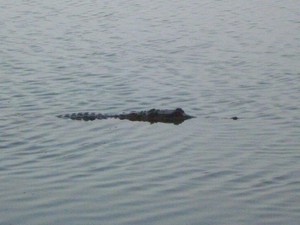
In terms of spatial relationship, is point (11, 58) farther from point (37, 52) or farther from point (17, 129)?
point (17, 129)

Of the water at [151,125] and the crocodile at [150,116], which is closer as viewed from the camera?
the water at [151,125]

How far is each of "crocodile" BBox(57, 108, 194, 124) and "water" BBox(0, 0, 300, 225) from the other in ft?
0.86

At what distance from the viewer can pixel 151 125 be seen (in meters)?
13.9

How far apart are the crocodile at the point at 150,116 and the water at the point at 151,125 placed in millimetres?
262

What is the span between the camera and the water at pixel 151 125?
9578 mm

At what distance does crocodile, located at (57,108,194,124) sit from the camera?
46.6 ft

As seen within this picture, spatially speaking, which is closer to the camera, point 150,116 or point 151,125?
point 151,125

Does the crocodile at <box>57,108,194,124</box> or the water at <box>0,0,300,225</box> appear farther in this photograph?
the crocodile at <box>57,108,194,124</box>

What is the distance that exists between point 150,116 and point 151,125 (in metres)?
0.42

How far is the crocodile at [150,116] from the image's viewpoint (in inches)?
559

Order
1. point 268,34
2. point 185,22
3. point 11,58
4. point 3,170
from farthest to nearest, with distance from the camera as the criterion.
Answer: point 185,22 → point 268,34 → point 11,58 → point 3,170

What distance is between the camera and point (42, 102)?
16.2 m

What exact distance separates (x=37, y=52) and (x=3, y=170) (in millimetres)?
12478

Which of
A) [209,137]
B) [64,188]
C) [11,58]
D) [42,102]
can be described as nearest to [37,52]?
[11,58]
